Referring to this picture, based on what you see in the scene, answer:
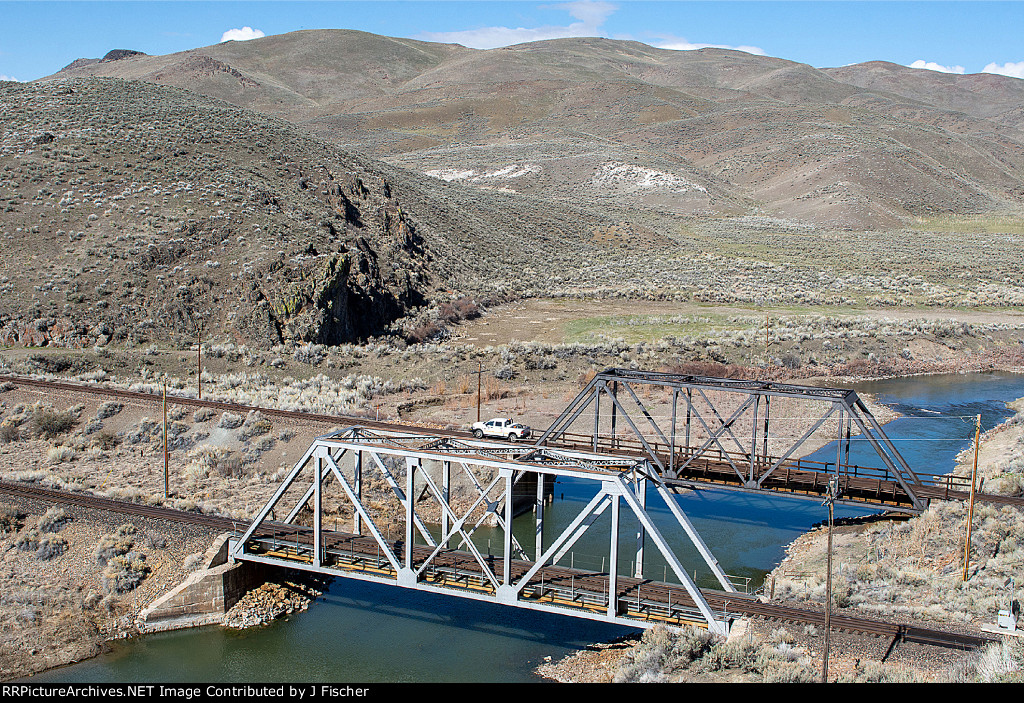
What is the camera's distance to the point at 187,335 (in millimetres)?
51375

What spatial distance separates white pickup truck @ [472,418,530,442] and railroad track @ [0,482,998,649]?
379 inches

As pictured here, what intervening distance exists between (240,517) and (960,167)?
17121 cm

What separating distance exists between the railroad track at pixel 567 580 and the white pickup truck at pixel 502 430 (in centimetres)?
963

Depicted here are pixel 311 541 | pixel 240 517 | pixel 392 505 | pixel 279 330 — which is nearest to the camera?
pixel 311 541

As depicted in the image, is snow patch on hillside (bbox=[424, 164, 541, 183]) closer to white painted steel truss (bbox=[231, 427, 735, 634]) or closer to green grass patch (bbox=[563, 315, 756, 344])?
green grass patch (bbox=[563, 315, 756, 344])

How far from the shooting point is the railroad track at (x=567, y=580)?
1847cm

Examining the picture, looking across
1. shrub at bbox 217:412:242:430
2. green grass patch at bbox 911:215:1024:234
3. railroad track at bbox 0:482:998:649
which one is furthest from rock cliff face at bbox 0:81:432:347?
green grass patch at bbox 911:215:1024:234

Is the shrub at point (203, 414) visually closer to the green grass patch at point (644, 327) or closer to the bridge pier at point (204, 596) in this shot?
the bridge pier at point (204, 596)

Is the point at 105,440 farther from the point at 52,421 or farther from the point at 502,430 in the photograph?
the point at 502,430

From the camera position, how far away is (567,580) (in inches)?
849

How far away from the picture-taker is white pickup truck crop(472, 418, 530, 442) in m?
33.2

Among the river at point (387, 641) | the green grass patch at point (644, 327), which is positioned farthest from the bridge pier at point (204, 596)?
the green grass patch at point (644, 327)

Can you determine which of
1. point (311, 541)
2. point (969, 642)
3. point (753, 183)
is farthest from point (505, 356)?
point (753, 183)

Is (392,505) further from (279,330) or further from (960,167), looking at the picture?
(960,167)
